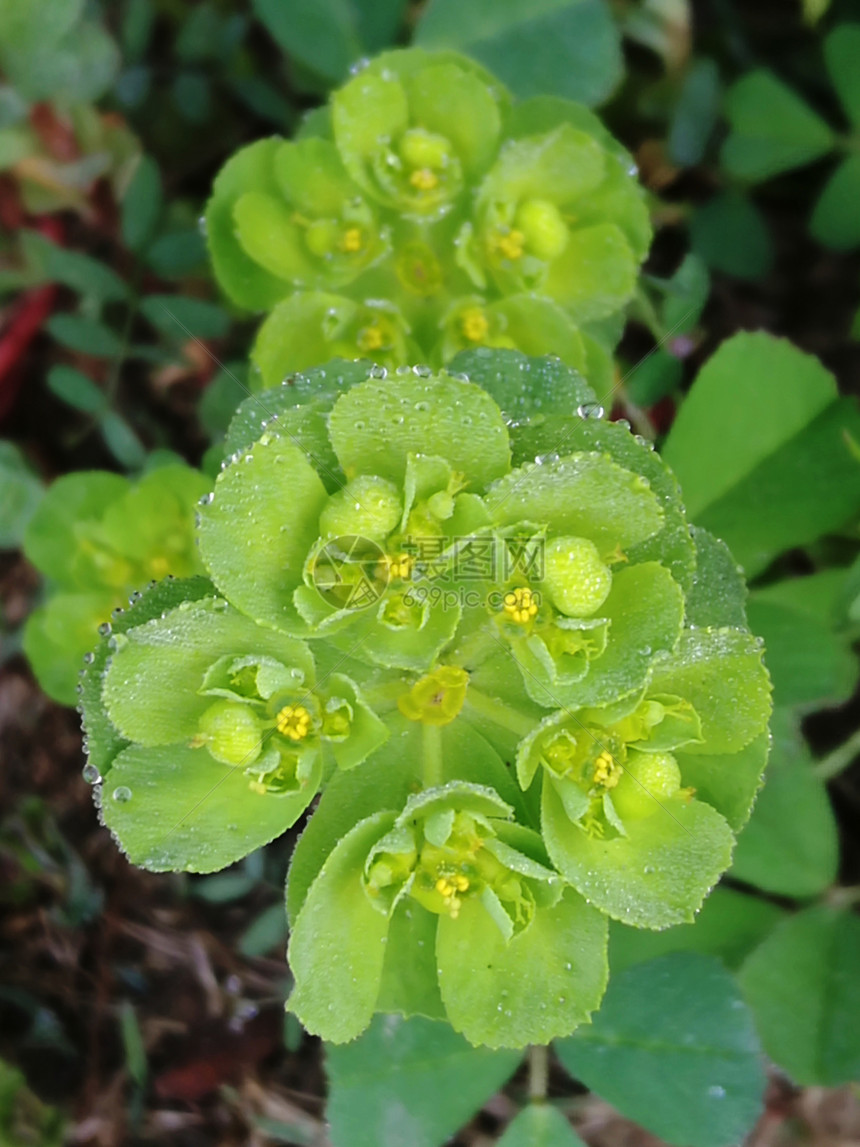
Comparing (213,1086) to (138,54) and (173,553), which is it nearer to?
(173,553)

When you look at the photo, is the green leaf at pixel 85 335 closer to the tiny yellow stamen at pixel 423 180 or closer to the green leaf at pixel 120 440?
the green leaf at pixel 120 440

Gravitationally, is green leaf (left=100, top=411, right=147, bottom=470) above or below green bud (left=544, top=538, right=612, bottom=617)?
below

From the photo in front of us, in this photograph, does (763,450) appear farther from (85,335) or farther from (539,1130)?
(85,335)

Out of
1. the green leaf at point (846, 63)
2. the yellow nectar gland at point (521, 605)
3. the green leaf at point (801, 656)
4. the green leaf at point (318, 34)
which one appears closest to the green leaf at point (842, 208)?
the green leaf at point (846, 63)

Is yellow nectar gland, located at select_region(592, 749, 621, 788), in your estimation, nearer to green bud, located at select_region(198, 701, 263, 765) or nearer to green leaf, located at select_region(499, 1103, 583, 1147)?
green bud, located at select_region(198, 701, 263, 765)

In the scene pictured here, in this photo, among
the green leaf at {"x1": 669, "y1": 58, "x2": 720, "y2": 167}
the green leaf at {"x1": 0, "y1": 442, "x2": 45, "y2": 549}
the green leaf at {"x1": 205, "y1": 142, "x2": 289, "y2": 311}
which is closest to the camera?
the green leaf at {"x1": 205, "y1": 142, "x2": 289, "y2": 311}

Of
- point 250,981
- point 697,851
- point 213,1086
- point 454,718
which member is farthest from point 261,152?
point 213,1086

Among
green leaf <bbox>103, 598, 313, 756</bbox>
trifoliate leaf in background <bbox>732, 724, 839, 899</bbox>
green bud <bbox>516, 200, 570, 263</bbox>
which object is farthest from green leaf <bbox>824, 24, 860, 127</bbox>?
green leaf <bbox>103, 598, 313, 756</bbox>
